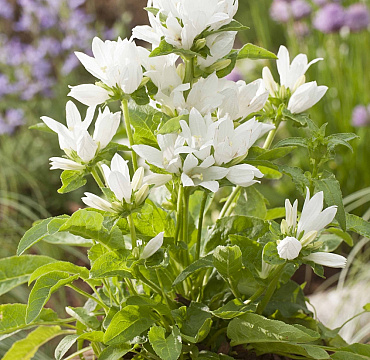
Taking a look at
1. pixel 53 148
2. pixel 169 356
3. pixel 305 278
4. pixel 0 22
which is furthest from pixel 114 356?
pixel 0 22

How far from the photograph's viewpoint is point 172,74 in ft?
2.01

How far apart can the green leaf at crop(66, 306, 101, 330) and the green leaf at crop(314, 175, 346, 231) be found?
32 cm

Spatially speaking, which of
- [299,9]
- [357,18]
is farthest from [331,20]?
[299,9]

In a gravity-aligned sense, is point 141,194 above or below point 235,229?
above

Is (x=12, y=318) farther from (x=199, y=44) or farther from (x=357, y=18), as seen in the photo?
(x=357, y=18)

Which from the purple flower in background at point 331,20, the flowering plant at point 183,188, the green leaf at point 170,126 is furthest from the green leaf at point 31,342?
the purple flower in background at point 331,20

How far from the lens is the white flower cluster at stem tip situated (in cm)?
57

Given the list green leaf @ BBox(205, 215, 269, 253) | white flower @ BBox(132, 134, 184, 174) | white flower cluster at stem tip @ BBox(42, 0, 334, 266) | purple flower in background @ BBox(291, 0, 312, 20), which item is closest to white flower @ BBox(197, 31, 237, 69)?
white flower cluster at stem tip @ BBox(42, 0, 334, 266)

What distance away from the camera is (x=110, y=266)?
595 mm

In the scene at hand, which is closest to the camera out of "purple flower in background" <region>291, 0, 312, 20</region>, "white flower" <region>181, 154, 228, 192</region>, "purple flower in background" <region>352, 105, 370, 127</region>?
"white flower" <region>181, 154, 228, 192</region>

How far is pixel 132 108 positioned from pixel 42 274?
0.73ft

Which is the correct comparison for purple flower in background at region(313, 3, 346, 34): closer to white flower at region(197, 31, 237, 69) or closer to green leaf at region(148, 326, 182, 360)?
white flower at region(197, 31, 237, 69)

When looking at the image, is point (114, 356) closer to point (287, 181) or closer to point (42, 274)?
point (42, 274)

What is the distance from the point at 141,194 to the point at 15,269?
257 mm
